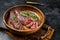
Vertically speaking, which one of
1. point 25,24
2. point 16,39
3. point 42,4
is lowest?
point 16,39

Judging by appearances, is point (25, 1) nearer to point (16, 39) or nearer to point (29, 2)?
point (29, 2)

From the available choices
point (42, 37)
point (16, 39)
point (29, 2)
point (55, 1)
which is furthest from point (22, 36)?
point (55, 1)

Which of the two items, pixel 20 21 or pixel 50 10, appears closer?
pixel 20 21

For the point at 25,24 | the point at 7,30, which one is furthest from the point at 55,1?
the point at 7,30

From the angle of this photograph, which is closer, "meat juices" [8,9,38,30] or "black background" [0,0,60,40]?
"meat juices" [8,9,38,30]

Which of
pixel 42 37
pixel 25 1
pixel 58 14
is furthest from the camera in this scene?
pixel 25 1

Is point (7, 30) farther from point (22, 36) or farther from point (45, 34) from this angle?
point (45, 34)

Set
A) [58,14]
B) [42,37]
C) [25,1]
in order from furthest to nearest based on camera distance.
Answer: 1. [25,1]
2. [58,14]
3. [42,37]

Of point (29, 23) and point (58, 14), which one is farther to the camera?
point (58, 14)

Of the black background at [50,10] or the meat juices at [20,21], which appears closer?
the meat juices at [20,21]

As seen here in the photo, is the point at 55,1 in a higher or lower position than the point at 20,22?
higher
